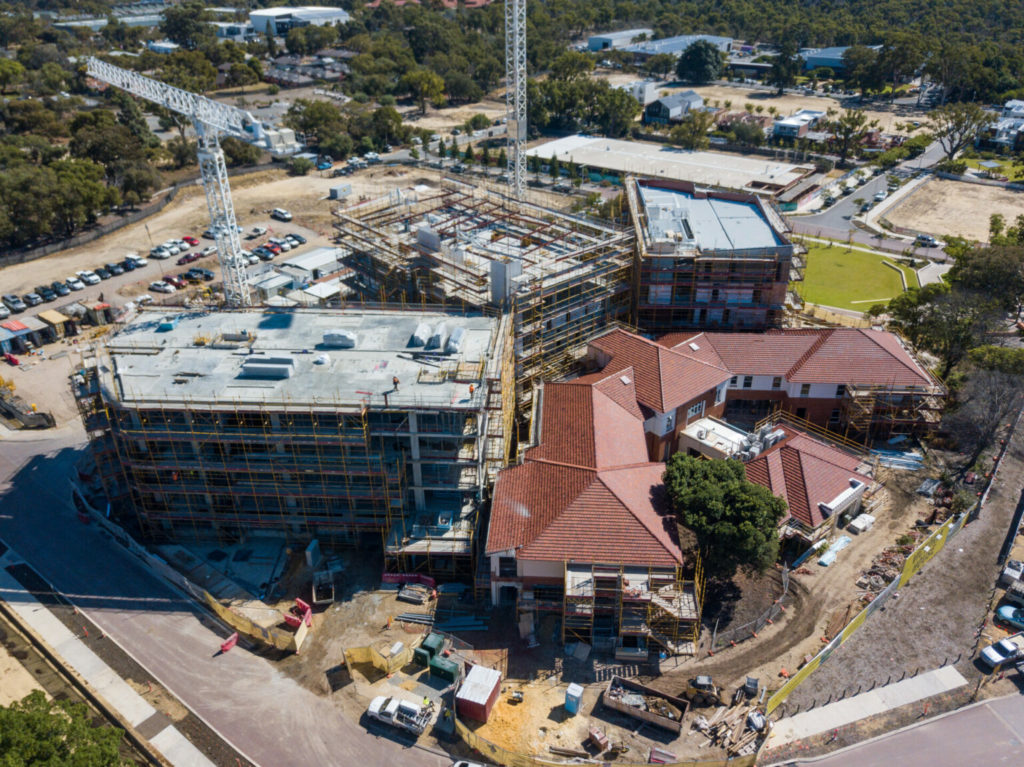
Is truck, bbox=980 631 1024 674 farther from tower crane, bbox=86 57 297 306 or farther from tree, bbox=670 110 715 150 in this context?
tree, bbox=670 110 715 150

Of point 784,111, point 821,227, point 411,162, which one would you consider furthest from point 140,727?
point 784,111

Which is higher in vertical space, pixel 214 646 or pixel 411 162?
pixel 411 162

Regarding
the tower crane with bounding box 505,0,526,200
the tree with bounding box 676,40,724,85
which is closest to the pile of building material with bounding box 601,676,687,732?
the tower crane with bounding box 505,0,526,200

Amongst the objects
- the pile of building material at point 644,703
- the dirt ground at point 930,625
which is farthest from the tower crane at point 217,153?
the dirt ground at point 930,625

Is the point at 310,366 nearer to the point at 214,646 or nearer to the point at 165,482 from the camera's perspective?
the point at 165,482

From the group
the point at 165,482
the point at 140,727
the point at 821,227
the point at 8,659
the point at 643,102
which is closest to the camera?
the point at 140,727

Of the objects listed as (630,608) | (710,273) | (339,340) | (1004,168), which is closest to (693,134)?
(1004,168)

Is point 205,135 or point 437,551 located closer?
point 437,551
